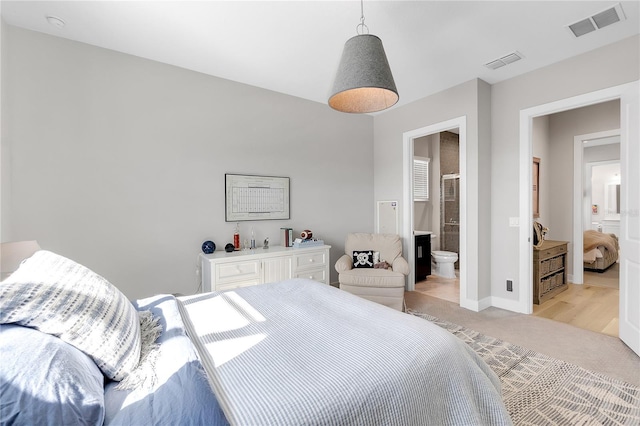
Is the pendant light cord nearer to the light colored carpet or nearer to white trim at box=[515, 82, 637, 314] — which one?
white trim at box=[515, 82, 637, 314]

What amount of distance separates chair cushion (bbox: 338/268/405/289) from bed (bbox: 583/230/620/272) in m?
4.12

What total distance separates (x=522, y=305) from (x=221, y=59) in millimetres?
4216

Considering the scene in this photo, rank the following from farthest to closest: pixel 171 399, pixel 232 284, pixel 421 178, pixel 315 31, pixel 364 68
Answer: pixel 421 178
pixel 232 284
pixel 315 31
pixel 364 68
pixel 171 399

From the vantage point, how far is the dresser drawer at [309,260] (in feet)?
11.1

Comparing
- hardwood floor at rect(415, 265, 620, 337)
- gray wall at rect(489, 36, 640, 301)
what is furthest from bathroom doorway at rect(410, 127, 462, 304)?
gray wall at rect(489, 36, 640, 301)

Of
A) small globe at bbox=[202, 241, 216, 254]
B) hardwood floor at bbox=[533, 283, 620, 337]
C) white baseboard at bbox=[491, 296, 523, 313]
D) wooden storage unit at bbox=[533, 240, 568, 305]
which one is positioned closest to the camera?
hardwood floor at bbox=[533, 283, 620, 337]

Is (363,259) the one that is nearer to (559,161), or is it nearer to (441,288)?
(441,288)

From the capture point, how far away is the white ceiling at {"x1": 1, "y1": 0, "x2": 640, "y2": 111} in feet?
7.10

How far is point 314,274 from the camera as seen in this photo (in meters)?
3.54

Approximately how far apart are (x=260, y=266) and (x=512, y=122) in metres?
3.34

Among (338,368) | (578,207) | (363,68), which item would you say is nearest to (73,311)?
(338,368)

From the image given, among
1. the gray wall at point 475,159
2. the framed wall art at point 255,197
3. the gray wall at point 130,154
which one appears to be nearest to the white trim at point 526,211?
the gray wall at point 475,159

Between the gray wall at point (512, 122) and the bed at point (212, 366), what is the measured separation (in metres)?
2.47

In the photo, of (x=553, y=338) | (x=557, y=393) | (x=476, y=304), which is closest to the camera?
(x=557, y=393)
